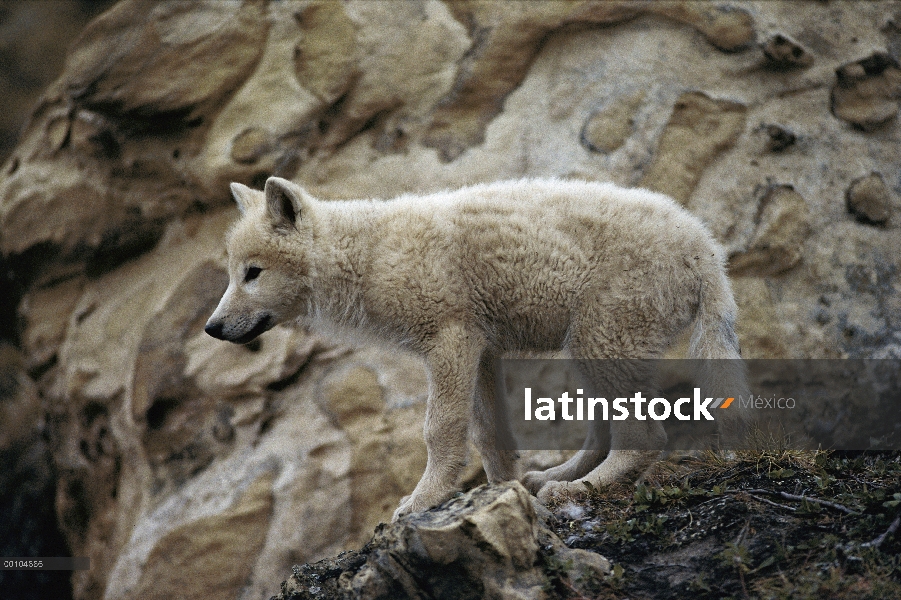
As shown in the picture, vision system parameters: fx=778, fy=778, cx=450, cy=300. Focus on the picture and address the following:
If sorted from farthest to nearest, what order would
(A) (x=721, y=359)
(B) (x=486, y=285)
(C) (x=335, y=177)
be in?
(C) (x=335, y=177), (B) (x=486, y=285), (A) (x=721, y=359)

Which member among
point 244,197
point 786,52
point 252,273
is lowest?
point 786,52

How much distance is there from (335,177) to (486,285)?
329cm

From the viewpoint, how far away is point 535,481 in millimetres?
5027

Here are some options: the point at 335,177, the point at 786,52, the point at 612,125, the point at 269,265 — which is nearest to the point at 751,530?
the point at 269,265

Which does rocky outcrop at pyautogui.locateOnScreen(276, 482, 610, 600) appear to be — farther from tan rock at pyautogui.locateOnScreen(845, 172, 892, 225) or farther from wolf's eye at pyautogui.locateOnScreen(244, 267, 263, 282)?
tan rock at pyautogui.locateOnScreen(845, 172, 892, 225)

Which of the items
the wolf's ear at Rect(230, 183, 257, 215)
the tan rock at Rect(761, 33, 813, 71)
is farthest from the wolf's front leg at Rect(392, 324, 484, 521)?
the tan rock at Rect(761, 33, 813, 71)

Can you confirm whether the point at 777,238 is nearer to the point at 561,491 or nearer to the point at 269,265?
the point at 561,491

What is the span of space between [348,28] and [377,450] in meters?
4.03

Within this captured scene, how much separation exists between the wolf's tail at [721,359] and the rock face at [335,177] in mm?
2092

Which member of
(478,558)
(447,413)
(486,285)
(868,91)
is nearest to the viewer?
(478,558)

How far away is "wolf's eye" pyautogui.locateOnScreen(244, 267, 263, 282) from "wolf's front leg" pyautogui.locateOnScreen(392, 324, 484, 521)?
129 centimetres

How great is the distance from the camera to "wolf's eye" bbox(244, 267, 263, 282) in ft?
16.4

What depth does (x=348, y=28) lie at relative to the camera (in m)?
7.54

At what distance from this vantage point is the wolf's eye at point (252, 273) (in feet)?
16.4
